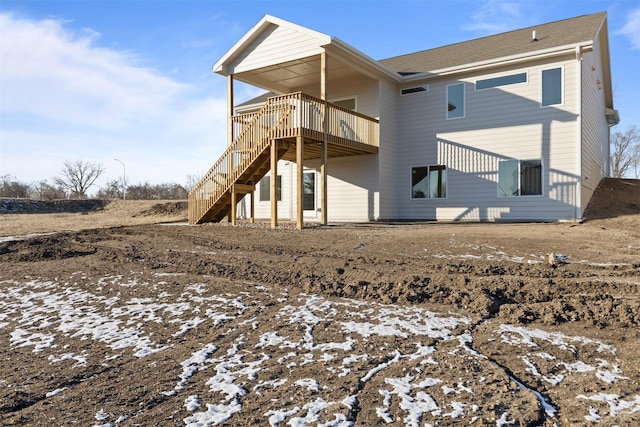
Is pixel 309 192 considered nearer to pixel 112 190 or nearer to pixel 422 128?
pixel 422 128

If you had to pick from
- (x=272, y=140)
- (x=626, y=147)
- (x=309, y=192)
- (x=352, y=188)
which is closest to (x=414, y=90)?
(x=352, y=188)

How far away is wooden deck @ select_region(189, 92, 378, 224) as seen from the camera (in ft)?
40.3

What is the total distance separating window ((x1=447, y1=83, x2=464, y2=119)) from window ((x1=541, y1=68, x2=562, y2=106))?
250 centimetres

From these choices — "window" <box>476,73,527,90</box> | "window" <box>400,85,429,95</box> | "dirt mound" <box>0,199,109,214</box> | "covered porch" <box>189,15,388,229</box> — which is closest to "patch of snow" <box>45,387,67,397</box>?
"covered porch" <box>189,15,388,229</box>

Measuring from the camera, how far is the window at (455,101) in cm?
1484

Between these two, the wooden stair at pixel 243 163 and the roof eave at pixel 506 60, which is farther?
the wooden stair at pixel 243 163

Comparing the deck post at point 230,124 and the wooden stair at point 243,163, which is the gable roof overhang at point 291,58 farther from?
the wooden stair at point 243,163

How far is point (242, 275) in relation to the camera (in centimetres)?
655

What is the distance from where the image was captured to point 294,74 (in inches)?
617

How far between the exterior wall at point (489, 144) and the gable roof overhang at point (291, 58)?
2161mm

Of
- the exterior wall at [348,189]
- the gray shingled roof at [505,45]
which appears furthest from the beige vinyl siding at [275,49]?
the gray shingled roof at [505,45]

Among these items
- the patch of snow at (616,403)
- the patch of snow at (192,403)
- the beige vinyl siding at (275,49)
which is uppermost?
the beige vinyl siding at (275,49)

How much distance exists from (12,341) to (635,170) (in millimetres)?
58314

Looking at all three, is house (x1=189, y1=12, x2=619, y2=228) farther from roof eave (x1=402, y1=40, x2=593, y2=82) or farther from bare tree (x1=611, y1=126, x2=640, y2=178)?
bare tree (x1=611, y1=126, x2=640, y2=178)
